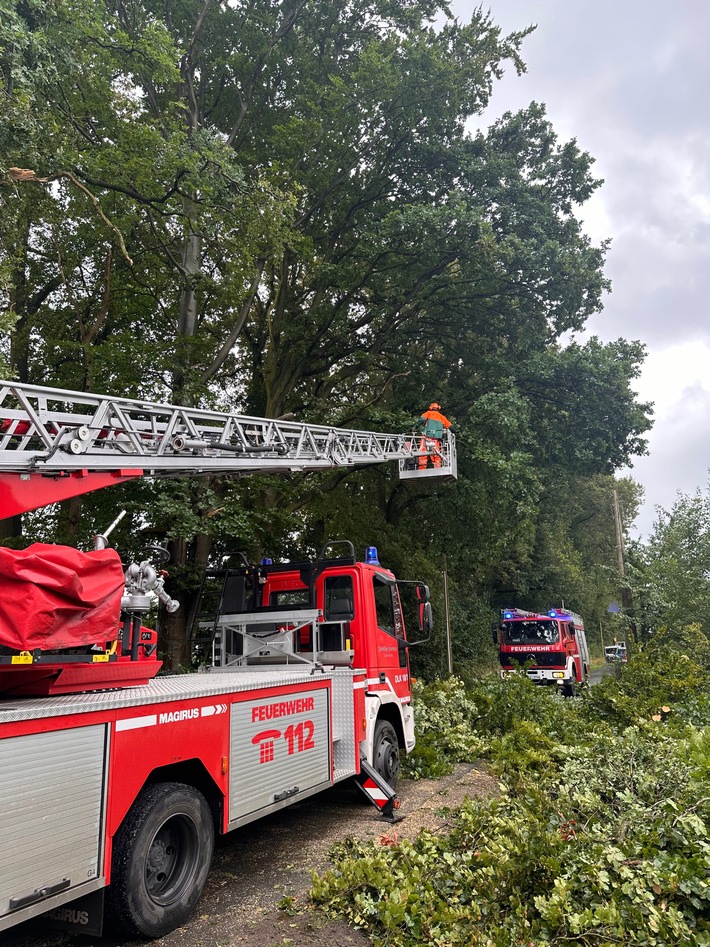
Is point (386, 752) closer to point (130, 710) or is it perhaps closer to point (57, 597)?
point (130, 710)

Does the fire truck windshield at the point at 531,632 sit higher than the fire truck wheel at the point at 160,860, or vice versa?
the fire truck windshield at the point at 531,632

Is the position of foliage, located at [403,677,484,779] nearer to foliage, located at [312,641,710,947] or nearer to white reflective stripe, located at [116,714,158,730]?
foliage, located at [312,641,710,947]

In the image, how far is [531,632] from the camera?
75.8 ft

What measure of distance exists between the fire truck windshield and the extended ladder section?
16.1 metres

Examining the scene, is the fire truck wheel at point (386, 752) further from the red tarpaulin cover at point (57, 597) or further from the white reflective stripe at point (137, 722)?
the red tarpaulin cover at point (57, 597)

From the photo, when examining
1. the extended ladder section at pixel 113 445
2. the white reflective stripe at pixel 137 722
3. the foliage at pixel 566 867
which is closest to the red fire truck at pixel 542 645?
the foliage at pixel 566 867

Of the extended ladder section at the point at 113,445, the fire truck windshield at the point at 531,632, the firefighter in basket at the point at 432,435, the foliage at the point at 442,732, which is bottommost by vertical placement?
the foliage at the point at 442,732

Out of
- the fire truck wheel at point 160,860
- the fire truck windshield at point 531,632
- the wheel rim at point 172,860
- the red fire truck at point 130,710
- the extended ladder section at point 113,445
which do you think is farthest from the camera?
the fire truck windshield at point 531,632

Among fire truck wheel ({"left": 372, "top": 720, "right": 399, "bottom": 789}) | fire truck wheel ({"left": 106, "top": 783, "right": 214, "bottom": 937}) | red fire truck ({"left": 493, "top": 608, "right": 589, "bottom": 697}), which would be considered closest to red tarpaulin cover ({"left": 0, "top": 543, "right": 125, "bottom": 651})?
fire truck wheel ({"left": 106, "top": 783, "right": 214, "bottom": 937})

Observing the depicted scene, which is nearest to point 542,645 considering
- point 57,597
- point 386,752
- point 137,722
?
point 386,752

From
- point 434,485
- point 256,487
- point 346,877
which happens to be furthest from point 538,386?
point 346,877

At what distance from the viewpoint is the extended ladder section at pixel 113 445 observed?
4.92m

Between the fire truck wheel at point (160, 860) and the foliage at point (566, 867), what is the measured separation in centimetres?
99

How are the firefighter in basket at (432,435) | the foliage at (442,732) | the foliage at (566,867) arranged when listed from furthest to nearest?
the firefighter in basket at (432,435) → the foliage at (442,732) → the foliage at (566,867)
